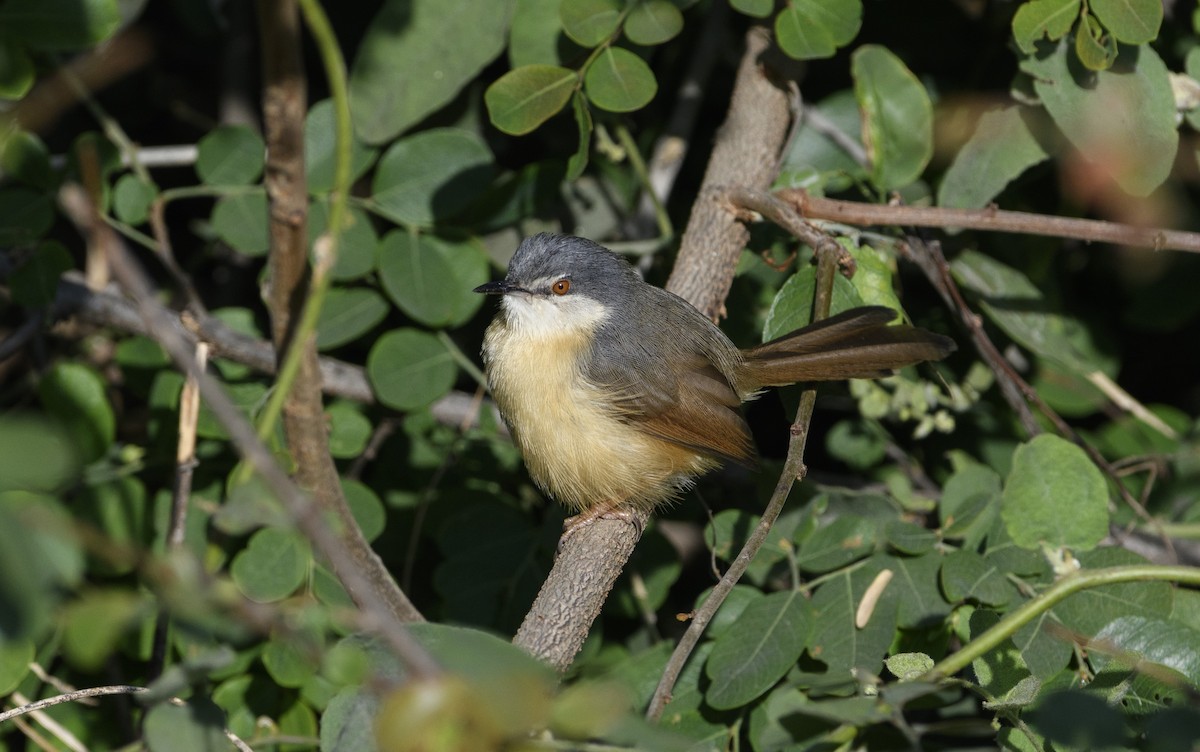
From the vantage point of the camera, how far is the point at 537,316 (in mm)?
3641

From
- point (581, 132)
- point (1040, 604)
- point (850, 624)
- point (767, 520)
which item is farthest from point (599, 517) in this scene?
point (1040, 604)

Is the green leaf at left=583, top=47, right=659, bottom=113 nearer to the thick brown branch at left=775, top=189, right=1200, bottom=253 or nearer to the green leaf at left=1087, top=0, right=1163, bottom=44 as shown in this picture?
the thick brown branch at left=775, top=189, right=1200, bottom=253

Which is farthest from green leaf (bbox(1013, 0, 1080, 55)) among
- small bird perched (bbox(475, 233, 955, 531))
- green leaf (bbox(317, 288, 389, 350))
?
green leaf (bbox(317, 288, 389, 350))

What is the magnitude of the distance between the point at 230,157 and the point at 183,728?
2.44 meters

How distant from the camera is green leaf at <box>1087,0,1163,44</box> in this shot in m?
3.02

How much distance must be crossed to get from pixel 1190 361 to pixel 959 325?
5.21ft

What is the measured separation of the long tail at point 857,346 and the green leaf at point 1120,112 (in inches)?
34.4

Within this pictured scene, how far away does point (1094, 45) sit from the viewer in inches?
122

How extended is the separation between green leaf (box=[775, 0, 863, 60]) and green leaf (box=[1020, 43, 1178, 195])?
56 cm

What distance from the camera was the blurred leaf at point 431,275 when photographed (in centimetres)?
359

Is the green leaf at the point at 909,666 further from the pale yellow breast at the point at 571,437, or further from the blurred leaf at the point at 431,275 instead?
the blurred leaf at the point at 431,275

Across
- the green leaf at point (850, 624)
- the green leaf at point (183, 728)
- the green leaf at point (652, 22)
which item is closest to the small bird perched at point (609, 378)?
the green leaf at point (850, 624)

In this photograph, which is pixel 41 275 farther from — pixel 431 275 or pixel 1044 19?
pixel 1044 19

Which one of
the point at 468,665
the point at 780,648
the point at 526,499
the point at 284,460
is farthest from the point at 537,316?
the point at 468,665
